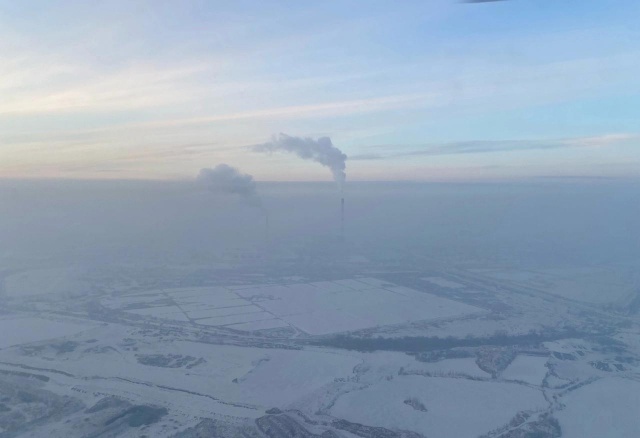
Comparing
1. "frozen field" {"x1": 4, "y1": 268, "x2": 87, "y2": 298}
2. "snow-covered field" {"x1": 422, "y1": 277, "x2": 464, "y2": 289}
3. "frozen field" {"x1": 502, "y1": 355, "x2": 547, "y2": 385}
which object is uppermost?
"snow-covered field" {"x1": 422, "y1": 277, "x2": 464, "y2": 289}

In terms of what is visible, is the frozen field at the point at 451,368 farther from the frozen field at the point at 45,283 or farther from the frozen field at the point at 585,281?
the frozen field at the point at 45,283

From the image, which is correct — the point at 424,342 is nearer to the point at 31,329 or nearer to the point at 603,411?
the point at 603,411

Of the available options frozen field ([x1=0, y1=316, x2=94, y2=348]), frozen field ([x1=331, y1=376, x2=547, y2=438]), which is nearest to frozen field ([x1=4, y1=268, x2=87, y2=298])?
frozen field ([x1=0, y1=316, x2=94, y2=348])

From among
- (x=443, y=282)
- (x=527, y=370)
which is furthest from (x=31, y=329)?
(x=443, y=282)

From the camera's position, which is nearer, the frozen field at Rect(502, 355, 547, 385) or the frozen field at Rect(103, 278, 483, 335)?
the frozen field at Rect(502, 355, 547, 385)

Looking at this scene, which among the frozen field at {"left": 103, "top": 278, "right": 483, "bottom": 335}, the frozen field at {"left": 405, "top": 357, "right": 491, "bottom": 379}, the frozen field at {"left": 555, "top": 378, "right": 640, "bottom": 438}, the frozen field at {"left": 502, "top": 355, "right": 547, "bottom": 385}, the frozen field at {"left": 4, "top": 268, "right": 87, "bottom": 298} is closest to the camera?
the frozen field at {"left": 555, "top": 378, "right": 640, "bottom": 438}

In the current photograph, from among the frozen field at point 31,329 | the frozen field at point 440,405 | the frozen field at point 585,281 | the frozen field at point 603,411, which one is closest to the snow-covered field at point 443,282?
the frozen field at point 585,281

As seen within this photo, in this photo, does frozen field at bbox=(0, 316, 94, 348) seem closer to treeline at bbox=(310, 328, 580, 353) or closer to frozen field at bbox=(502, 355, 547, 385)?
treeline at bbox=(310, 328, 580, 353)
